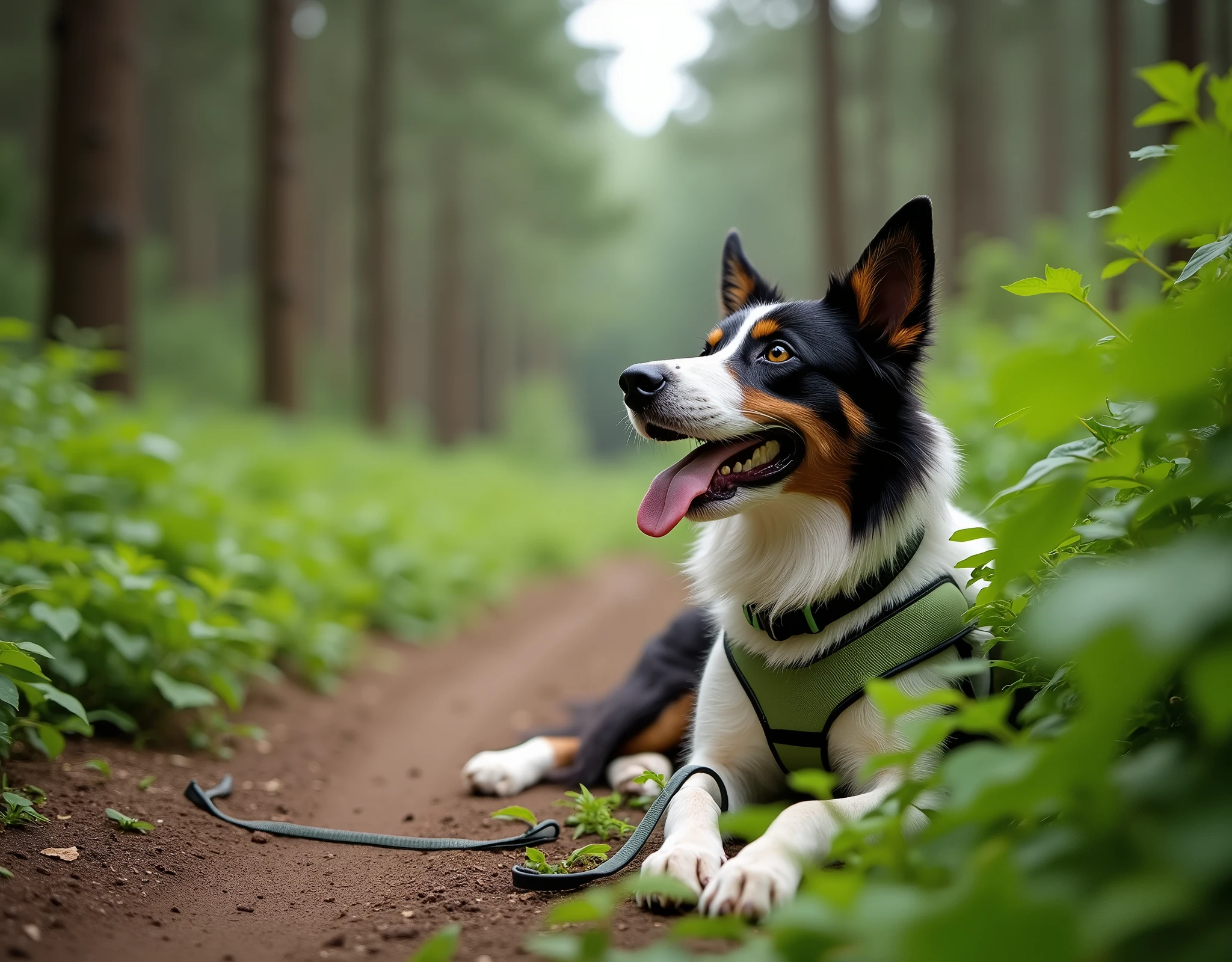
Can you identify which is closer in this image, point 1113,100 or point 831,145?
point 1113,100

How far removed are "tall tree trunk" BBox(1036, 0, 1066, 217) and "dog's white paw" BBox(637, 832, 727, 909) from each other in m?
20.6

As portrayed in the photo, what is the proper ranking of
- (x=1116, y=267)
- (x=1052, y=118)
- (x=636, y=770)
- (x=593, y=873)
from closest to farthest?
1. (x=593, y=873)
2. (x=1116, y=267)
3. (x=636, y=770)
4. (x=1052, y=118)

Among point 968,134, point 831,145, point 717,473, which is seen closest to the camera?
point 717,473

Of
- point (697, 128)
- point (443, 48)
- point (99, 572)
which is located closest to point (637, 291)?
point (697, 128)

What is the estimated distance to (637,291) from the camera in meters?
40.2

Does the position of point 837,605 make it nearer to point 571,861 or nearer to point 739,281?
point 571,861

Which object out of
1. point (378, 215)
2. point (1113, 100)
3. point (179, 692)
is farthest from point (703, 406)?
point (378, 215)

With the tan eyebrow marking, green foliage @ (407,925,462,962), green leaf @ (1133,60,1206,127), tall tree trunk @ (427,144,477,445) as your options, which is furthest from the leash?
tall tree trunk @ (427,144,477,445)

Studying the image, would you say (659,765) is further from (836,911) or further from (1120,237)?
(1120,237)

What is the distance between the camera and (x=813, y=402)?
280cm

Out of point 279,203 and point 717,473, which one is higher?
point 279,203

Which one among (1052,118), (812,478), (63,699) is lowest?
(63,699)

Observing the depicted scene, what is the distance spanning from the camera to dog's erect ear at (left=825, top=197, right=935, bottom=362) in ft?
9.32

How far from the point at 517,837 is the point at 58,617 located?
6.13 ft
